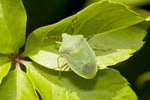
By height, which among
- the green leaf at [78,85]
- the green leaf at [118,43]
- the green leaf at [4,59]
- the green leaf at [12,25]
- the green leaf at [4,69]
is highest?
the green leaf at [12,25]

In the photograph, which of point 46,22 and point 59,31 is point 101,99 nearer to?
point 59,31

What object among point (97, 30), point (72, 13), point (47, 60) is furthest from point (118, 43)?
point (72, 13)

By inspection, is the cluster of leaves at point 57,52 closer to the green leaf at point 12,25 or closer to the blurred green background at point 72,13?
the green leaf at point 12,25

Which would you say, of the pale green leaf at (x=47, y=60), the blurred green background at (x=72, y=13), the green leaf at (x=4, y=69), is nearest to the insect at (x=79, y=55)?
the pale green leaf at (x=47, y=60)

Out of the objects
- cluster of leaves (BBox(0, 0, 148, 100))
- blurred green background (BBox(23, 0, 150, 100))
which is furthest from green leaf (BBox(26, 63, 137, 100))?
blurred green background (BBox(23, 0, 150, 100))

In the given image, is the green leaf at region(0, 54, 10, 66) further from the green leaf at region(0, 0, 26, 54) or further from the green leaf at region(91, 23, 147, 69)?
the green leaf at region(91, 23, 147, 69)

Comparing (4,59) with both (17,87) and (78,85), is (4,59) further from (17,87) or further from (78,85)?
(78,85)

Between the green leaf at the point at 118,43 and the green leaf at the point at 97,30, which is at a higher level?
the green leaf at the point at 97,30

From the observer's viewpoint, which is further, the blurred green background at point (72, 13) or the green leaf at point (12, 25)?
the blurred green background at point (72, 13)
